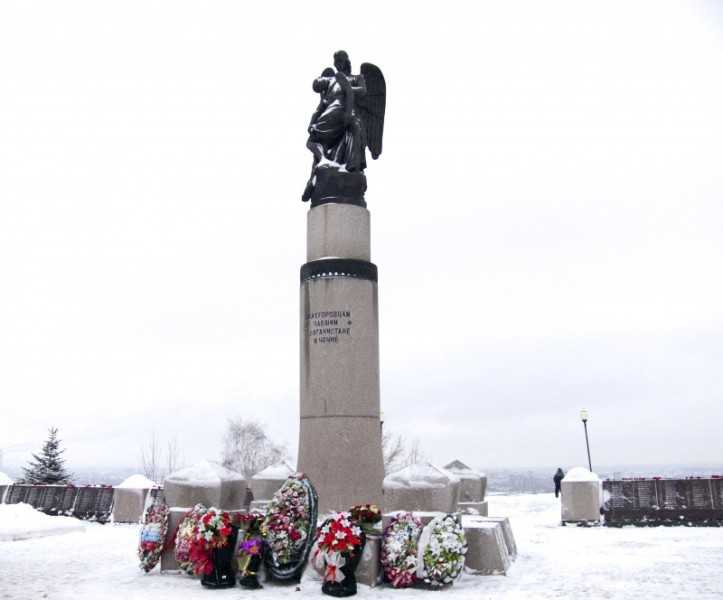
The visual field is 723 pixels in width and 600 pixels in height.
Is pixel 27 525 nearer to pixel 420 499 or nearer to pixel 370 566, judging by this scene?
pixel 370 566

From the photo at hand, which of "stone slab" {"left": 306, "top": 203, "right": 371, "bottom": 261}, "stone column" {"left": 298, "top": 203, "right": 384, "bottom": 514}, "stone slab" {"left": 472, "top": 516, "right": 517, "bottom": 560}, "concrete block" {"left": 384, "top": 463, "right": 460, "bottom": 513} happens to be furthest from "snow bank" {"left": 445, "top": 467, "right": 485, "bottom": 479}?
"concrete block" {"left": 384, "top": 463, "right": 460, "bottom": 513}

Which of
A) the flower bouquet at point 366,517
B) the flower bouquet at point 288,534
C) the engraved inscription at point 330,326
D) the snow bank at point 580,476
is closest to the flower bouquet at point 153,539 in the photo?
the flower bouquet at point 288,534

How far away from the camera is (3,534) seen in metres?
16.1

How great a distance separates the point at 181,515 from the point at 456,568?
3908 millimetres

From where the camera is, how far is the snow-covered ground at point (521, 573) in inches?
367

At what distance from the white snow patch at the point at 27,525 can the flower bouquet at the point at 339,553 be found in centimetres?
989

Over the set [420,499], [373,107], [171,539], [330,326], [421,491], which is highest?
[373,107]

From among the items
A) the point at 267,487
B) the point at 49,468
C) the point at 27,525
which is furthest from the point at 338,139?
the point at 49,468

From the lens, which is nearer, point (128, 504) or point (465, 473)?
point (465, 473)

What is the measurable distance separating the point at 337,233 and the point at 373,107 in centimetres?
353

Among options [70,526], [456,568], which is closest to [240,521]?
[456,568]

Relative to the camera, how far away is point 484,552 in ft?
35.9

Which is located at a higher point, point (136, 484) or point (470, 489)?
point (136, 484)

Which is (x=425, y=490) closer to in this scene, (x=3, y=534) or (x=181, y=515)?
(x=181, y=515)
